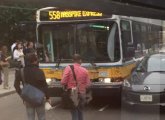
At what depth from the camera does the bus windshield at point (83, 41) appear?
36.7ft

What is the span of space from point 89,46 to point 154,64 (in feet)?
6.30

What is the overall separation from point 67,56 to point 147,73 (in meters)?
2.11

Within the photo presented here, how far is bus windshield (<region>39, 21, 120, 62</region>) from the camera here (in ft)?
36.7

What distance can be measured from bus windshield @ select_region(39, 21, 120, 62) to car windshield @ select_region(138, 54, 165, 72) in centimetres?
111

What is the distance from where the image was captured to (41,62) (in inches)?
466

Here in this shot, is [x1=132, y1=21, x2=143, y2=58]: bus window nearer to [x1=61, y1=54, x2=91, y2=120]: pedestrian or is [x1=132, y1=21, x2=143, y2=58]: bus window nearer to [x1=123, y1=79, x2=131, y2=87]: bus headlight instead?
[x1=123, y1=79, x2=131, y2=87]: bus headlight

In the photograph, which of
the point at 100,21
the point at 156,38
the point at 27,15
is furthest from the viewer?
the point at 27,15

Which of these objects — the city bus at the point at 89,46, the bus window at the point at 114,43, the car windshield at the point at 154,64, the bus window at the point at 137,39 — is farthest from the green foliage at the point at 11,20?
the bus window at the point at 114,43

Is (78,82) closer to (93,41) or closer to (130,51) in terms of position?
(93,41)

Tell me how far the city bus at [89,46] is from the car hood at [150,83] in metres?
0.42

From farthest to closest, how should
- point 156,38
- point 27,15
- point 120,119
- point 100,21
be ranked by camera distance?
point 27,15 < point 156,38 < point 100,21 < point 120,119

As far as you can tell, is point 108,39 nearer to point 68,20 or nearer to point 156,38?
point 68,20

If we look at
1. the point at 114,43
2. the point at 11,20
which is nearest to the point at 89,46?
the point at 114,43

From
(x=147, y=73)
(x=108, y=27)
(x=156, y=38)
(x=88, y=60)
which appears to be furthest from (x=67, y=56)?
(x=156, y=38)
